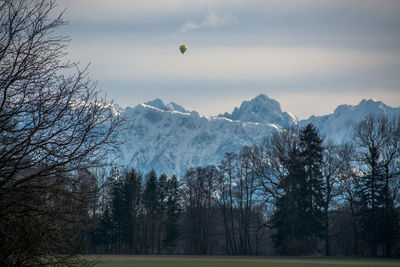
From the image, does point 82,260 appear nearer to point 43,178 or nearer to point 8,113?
point 43,178

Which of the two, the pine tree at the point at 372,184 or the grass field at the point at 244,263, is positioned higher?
the pine tree at the point at 372,184

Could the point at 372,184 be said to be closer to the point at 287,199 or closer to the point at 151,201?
the point at 287,199

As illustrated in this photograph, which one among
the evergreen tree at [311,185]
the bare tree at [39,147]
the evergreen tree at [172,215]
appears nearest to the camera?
the bare tree at [39,147]

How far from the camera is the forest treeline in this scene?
174 feet

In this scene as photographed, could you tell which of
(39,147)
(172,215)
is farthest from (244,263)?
(172,215)

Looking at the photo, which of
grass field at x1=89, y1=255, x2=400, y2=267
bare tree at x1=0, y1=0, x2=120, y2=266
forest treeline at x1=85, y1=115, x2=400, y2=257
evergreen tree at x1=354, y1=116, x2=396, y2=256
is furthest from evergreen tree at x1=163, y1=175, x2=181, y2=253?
bare tree at x1=0, y1=0, x2=120, y2=266

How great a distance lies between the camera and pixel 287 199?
56.3 m

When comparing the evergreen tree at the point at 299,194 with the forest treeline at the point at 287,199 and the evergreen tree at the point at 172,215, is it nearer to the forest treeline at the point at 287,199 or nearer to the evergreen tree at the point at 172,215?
the forest treeline at the point at 287,199

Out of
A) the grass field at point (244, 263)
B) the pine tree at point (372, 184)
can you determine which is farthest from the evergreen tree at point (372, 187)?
the grass field at point (244, 263)

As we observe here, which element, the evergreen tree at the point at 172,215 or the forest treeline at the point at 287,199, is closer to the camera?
the forest treeline at the point at 287,199

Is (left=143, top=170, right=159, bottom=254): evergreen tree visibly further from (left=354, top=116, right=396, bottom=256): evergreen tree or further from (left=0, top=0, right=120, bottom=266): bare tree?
(left=0, top=0, right=120, bottom=266): bare tree

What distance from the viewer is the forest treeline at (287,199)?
53188mm

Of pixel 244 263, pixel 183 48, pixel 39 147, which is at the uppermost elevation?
pixel 183 48

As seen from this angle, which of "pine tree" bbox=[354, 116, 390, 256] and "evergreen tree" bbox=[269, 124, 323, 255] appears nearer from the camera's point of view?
"pine tree" bbox=[354, 116, 390, 256]
